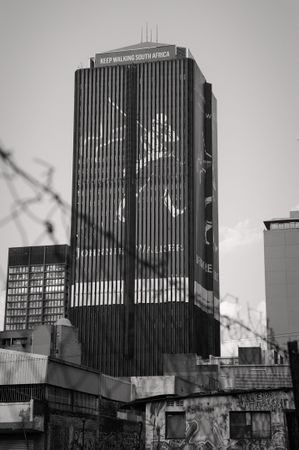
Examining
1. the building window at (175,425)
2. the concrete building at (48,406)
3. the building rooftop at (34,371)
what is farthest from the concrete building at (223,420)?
the building rooftop at (34,371)

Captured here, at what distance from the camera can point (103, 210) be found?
7495 inches

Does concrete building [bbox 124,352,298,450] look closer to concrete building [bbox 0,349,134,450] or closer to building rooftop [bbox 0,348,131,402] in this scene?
concrete building [bbox 0,349,134,450]

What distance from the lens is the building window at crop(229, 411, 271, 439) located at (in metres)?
47.8

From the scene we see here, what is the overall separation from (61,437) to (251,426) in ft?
76.1

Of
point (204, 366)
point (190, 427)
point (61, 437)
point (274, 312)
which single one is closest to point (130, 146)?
point (274, 312)

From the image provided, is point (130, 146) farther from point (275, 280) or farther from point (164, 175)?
point (275, 280)

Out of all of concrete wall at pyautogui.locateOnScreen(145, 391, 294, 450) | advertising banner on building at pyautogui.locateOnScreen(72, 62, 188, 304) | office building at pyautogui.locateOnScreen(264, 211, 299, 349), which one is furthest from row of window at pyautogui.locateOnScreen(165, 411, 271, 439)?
advertising banner on building at pyautogui.locateOnScreen(72, 62, 188, 304)

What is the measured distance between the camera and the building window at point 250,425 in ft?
157

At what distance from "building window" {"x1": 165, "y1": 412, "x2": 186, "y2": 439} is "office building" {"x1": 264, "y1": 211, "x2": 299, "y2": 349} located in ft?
342

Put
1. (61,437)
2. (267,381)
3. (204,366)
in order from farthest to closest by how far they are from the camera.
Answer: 1. (204,366)
2. (267,381)
3. (61,437)

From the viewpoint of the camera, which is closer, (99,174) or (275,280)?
(275,280)

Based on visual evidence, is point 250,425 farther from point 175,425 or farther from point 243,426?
point 175,425

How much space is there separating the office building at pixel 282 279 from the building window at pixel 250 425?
104875mm

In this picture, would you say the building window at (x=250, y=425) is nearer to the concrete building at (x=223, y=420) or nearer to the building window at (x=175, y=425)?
the concrete building at (x=223, y=420)
